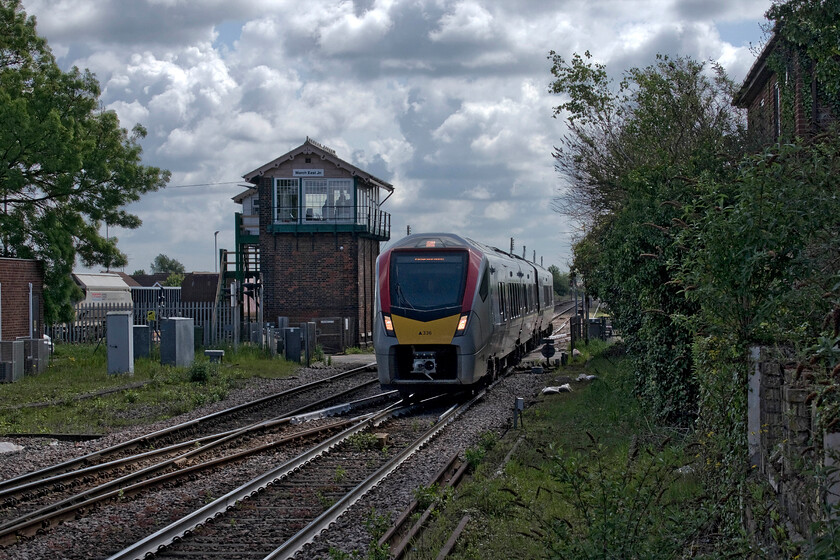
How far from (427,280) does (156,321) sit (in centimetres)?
1593

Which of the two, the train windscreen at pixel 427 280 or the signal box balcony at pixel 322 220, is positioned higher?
the signal box balcony at pixel 322 220

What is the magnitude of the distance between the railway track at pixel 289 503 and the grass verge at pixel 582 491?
120cm

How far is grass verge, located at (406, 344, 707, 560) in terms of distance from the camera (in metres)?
5.38

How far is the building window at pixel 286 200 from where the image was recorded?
3647 cm

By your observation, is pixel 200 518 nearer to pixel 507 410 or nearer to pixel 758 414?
pixel 758 414

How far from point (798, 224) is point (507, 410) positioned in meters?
11.0

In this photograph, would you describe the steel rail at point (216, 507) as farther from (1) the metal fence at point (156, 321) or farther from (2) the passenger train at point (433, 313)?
(1) the metal fence at point (156, 321)

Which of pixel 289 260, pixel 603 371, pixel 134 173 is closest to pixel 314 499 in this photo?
pixel 603 371

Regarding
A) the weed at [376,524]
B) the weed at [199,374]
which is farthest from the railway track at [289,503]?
the weed at [199,374]

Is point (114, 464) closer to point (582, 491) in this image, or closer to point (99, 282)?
point (582, 491)

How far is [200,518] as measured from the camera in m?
8.66

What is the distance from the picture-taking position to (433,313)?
54.6 ft

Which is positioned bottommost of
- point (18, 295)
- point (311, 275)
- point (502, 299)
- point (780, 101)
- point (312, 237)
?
point (502, 299)

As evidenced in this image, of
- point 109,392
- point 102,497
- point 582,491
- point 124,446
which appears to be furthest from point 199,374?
point 582,491
